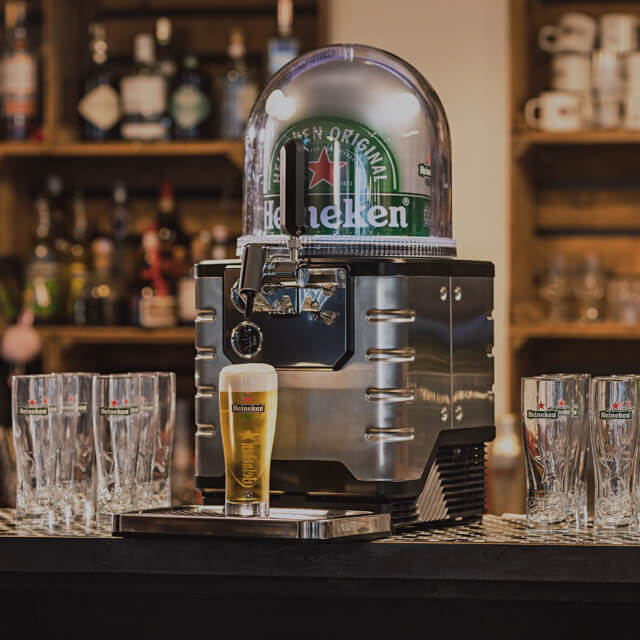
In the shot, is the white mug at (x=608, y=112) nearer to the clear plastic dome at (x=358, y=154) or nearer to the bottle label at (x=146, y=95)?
the bottle label at (x=146, y=95)

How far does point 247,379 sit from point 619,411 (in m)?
0.36

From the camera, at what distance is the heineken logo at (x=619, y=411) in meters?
1.23

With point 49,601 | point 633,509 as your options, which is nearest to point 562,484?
A: point 633,509

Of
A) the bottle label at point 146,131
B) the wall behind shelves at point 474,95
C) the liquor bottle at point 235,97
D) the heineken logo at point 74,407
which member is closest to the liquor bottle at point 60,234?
the bottle label at point 146,131

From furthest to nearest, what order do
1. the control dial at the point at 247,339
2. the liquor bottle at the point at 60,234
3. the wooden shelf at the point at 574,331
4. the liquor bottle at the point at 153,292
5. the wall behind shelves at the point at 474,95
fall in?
the liquor bottle at the point at 60,234, the liquor bottle at the point at 153,292, the wall behind shelves at the point at 474,95, the wooden shelf at the point at 574,331, the control dial at the point at 247,339

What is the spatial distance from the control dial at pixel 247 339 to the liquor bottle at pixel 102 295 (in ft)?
6.79

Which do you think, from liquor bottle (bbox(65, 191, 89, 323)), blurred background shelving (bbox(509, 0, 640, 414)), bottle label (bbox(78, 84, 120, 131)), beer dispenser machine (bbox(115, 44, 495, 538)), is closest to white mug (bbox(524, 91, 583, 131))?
blurred background shelving (bbox(509, 0, 640, 414))

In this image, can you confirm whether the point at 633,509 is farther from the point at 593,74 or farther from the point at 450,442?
the point at 593,74

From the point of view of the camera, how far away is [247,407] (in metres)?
1.20

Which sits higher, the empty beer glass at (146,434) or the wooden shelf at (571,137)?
the wooden shelf at (571,137)

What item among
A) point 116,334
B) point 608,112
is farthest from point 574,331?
point 116,334

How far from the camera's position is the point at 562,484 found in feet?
4.09

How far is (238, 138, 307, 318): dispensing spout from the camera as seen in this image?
48.3 inches

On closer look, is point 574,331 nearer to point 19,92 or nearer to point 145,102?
point 145,102
